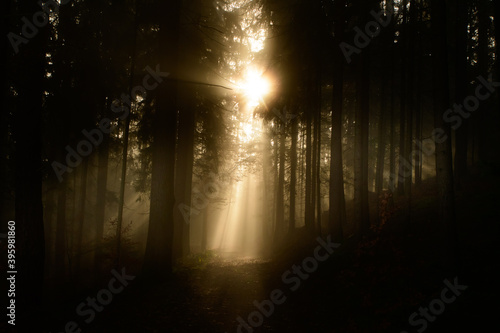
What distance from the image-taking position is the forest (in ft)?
23.3

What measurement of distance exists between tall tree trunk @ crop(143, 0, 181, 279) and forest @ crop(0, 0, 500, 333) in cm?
5

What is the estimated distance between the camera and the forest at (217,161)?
23.3 feet

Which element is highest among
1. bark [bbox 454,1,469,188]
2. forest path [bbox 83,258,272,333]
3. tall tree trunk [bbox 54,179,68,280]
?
bark [bbox 454,1,469,188]

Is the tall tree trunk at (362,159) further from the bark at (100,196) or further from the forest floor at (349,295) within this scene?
the bark at (100,196)

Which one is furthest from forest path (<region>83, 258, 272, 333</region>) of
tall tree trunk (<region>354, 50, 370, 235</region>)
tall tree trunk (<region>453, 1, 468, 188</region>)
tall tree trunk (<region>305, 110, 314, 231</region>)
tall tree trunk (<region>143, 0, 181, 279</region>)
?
tall tree trunk (<region>453, 1, 468, 188</region>)

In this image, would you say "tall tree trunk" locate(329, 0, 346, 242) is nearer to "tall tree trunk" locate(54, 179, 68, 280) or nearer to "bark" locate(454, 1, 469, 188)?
"bark" locate(454, 1, 469, 188)

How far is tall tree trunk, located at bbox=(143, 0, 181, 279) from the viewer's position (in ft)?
→ 31.4

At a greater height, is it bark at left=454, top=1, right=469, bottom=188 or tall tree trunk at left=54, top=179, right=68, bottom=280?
bark at left=454, top=1, right=469, bottom=188

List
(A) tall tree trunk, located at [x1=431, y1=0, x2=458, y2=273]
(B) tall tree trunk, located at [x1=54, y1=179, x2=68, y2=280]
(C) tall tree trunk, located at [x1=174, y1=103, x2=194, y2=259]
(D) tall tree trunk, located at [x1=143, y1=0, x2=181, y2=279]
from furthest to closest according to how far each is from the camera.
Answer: (B) tall tree trunk, located at [x1=54, y1=179, x2=68, y2=280], (C) tall tree trunk, located at [x1=174, y1=103, x2=194, y2=259], (D) tall tree trunk, located at [x1=143, y1=0, x2=181, y2=279], (A) tall tree trunk, located at [x1=431, y1=0, x2=458, y2=273]

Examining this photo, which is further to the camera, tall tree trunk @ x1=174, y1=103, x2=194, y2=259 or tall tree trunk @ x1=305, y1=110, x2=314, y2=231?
tall tree trunk @ x1=305, y1=110, x2=314, y2=231

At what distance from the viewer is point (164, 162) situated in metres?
9.77

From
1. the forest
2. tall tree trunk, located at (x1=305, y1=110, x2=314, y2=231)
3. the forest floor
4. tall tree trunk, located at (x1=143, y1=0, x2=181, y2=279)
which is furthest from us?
tall tree trunk, located at (x1=305, y1=110, x2=314, y2=231)

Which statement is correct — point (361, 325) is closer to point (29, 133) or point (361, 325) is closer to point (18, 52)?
point (29, 133)

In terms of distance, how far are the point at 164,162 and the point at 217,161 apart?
24.1 feet
